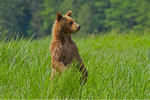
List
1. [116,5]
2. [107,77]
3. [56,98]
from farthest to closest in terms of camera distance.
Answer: [116,5] → [107,77] → [56,98]

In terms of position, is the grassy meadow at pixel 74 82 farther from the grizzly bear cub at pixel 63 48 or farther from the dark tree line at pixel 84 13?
the dark tree line at pixel 84 13

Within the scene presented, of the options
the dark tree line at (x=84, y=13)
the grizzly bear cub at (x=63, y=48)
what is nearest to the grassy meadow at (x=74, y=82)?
the grizzly bear cub at (x=63, y=48)

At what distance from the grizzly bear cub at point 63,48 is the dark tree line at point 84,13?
4633cm

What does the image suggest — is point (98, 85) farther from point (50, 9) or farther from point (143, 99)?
point (50, 9)

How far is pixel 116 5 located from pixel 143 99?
58890 mm

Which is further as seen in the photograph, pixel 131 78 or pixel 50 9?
pixel 50 9

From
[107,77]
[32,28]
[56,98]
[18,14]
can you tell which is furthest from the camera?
[32,28]

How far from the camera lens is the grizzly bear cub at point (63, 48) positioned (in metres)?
4.54

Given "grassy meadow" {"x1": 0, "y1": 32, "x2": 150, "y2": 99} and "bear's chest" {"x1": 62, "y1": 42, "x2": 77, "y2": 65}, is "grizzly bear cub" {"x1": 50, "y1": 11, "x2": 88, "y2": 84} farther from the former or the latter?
"grassy meadow" {"x1": 0, "y1": 32, "x2": 150, "y2": 99}

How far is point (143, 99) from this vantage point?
384 centimetres

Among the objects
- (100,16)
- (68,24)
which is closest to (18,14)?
(100,16)

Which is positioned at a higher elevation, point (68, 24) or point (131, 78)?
point (68, 24)

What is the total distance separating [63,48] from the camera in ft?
15.3

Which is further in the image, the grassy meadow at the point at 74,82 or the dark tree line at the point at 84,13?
the dark tree line at the point at 84,13
